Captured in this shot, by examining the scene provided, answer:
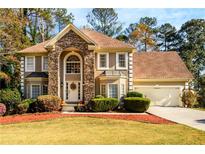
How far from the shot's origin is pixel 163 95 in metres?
33.0

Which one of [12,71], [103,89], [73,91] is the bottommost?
[73,91]

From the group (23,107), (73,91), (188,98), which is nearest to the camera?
(23,107)

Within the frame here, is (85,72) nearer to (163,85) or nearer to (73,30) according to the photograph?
(73,30)

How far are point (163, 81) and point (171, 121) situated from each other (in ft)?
40.4

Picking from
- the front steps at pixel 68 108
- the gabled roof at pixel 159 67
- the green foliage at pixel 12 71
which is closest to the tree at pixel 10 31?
the green foliage at pixel 12 71

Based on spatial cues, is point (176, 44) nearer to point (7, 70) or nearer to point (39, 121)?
point (7, 70)

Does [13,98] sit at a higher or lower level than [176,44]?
lower

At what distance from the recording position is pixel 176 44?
5328 centimetres

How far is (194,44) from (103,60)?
24097 mm

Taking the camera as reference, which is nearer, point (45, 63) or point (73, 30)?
point (73, 30)

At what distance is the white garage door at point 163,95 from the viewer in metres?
33.0

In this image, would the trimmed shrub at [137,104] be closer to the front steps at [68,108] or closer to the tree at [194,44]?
the front steps at [68,108]

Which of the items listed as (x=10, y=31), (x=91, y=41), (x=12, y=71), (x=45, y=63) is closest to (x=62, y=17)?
(x=12, y=71)
